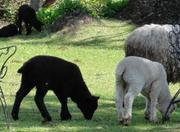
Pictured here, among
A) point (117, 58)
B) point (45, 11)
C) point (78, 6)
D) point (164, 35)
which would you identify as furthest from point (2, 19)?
point (164, 35)

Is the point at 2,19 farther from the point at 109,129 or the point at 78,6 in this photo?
the point at 109,129

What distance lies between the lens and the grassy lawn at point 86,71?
10.2 meters

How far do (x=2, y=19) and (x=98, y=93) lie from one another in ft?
55.5

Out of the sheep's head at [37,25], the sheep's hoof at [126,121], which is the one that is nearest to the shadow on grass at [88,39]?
the sheep's head at [37,25]

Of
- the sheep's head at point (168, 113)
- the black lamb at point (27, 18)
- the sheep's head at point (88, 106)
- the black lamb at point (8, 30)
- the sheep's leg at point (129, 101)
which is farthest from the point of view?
the black lamb at point (27, 18)

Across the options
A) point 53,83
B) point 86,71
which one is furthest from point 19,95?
point 86,71

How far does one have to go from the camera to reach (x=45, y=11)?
2959 centimetres

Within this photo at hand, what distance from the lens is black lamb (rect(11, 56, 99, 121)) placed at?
34.5ft

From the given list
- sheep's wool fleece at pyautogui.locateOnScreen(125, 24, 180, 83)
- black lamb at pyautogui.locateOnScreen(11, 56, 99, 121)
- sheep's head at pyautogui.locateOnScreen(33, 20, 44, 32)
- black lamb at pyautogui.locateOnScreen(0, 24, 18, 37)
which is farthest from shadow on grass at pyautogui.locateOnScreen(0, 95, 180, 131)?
sheep's head at pyautogui.locateOnScreen(33, 20, 44, 32)

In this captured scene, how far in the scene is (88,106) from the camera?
36.7 feet

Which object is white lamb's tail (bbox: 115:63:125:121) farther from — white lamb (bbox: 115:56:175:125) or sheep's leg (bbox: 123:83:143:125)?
sheep's leg (bbox: 123:83:143:125)

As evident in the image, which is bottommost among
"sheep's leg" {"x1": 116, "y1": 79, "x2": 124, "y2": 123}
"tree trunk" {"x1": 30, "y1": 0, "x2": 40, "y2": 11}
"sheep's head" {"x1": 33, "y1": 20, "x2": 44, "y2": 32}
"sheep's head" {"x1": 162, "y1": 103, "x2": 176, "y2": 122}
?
"sheep's head" {"x1": 33, "y1": 20, "x2": 44, "y2": 32}

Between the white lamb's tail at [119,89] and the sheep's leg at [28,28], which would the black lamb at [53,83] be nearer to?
the white lamb's tail at [119,89]

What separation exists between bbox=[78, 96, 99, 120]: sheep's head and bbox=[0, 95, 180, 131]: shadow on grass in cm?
12
